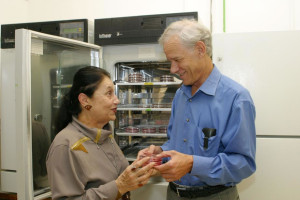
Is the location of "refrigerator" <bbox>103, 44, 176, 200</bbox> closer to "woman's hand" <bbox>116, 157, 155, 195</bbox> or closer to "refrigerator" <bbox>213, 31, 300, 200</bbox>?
"refrigerator" <bbox>213, 31, 300, 200</bbox>

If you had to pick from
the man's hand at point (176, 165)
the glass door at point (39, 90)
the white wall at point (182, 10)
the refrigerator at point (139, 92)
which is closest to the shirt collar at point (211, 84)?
the man's hand at point (176, 165)

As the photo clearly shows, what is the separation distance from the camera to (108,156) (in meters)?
1.53

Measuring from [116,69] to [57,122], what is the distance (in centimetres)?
92

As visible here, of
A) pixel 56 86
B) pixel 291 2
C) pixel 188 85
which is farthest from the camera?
pixel 291 2

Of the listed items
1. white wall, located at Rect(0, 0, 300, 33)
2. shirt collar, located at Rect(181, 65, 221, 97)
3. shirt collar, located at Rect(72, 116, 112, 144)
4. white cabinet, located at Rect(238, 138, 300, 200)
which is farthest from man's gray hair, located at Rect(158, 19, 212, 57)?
white wall, located at Rect(0, 0, 300, 33)

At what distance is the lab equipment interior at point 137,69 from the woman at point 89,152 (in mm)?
260

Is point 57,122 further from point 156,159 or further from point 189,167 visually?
point 189,167

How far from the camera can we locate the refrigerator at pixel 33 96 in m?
1.47

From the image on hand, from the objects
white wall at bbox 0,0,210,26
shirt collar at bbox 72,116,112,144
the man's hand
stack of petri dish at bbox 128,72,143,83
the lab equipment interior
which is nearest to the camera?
the man's hand

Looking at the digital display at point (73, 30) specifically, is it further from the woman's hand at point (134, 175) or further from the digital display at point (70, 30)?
the woman's hand at point (134, 175)

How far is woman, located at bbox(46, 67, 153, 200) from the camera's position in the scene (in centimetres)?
129

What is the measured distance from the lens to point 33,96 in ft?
5.81

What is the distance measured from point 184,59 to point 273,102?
29.8 inches

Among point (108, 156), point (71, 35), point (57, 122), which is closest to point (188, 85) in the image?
point (108, 156)
